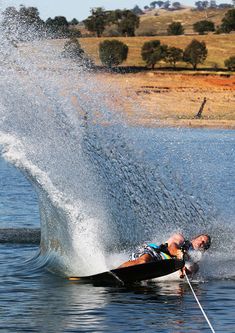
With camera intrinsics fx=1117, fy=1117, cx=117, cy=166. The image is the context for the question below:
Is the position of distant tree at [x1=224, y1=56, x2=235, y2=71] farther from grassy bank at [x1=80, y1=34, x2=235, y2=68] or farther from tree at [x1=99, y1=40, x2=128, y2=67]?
tree at [x1=99, y1=40, x2=128, y2=67]

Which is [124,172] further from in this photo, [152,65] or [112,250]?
[152,65]

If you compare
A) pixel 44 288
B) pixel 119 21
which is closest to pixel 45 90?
pixel 44 288

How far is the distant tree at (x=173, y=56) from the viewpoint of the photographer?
89.9 meters

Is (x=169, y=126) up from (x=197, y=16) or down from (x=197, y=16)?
down

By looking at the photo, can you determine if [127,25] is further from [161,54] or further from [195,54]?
[161,54]

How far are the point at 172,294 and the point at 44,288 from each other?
5.86 ft

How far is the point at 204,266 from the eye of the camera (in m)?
17.0

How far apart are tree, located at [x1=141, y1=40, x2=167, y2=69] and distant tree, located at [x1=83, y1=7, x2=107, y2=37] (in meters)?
22.1

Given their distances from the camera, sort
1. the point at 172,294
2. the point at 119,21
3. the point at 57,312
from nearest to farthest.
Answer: the point at 57,312
the point at 172,294
the point at 119,21

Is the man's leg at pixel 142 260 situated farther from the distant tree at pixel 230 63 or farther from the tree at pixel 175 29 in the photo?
the tree at pixel 175 29

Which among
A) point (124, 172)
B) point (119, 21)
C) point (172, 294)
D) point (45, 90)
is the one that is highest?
point (119, 21)

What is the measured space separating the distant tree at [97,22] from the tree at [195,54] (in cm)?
2513

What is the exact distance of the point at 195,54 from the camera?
91.7 metres

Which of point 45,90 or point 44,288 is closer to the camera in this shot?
point 44,288
